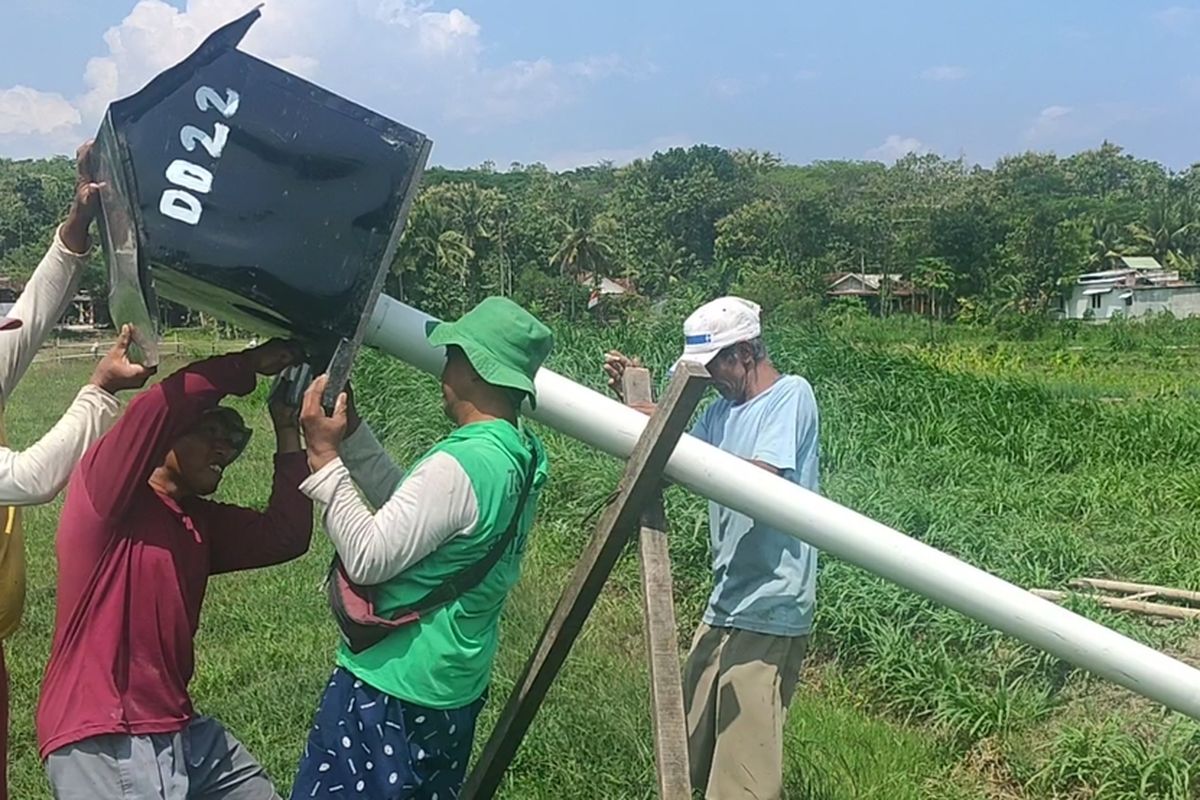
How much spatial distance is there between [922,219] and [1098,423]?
148ft

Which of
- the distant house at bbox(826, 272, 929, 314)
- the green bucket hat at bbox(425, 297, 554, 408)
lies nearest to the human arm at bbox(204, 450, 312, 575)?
the green bucket hat at bbox(425, 297, 554, 408)

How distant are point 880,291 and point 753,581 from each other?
4690cm

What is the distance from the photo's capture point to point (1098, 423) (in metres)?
11.3

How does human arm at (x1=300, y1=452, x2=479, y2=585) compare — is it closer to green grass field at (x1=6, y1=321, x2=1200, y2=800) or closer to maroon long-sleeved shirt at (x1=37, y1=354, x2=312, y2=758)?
maroon long-sleeved shirt at (x1=37, y1=354, x2=312, y2=758)

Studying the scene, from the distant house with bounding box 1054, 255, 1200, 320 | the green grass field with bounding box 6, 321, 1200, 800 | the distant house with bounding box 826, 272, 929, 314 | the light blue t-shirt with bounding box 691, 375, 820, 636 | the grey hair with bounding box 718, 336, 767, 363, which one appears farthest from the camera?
the distant house with bounding box 1054, 255, 1200, 320

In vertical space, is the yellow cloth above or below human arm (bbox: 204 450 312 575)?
below

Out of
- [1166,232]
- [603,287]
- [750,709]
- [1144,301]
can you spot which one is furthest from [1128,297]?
[750,709]

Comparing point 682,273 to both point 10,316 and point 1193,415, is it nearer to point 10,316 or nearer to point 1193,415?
point 1193,415

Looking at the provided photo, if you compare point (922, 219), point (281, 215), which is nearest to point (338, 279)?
point (281, 215)

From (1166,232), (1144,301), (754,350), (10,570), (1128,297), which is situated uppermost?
(1166,232)

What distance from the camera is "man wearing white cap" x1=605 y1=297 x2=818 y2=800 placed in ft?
10.6

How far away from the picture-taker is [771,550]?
10.6 ft

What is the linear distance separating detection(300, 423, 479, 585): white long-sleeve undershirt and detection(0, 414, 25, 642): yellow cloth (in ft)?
3.05

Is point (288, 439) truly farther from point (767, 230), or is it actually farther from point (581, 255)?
point (767, 230)
